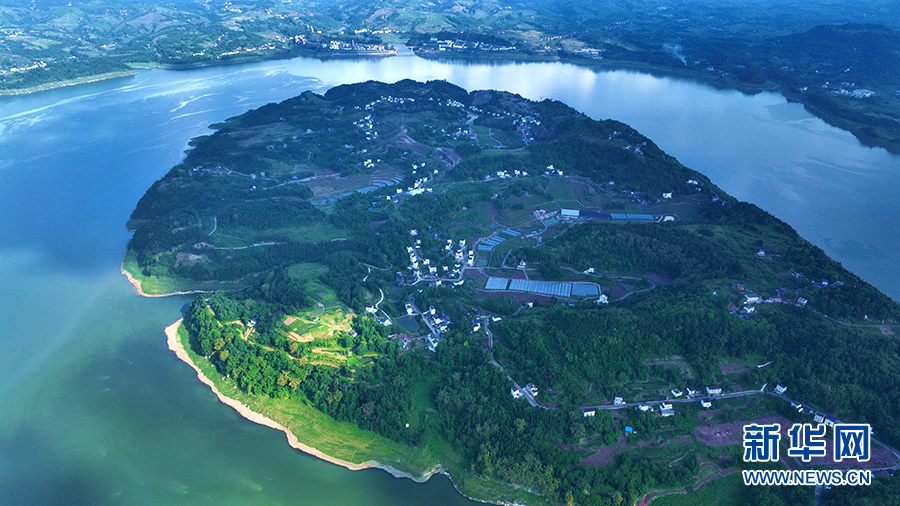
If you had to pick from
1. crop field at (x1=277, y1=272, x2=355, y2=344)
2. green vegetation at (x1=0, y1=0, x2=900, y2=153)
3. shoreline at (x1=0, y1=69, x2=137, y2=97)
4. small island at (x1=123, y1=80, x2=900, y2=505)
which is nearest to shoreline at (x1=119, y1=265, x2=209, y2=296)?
small island at (x1=123, y1=80, x2=900, y2=505)

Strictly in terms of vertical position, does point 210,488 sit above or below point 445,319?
below

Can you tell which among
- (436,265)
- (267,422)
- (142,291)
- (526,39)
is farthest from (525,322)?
Result: (526,39)

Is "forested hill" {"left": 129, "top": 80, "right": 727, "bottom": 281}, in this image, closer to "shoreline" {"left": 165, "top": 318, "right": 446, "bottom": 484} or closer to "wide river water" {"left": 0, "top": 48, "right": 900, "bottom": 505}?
"wide river water" {"left": 0, "top": 48, "right": 900, "bottom": 505}

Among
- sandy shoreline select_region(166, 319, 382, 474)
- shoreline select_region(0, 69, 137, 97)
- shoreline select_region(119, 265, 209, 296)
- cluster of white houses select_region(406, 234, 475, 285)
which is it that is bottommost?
sandy shoreline select_region(166, 319, 382, 474)

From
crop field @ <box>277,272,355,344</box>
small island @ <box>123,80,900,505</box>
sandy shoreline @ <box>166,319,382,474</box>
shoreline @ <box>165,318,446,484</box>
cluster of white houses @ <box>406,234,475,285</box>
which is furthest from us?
cluster of white houses @ <box>406,234,475,285</box>

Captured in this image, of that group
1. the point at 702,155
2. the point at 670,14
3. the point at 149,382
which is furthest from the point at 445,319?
the point at 670,14

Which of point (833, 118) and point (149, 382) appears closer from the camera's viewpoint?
point (149, 382)

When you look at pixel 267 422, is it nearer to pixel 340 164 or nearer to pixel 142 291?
pixel 142 291

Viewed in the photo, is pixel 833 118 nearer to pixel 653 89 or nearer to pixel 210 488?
pixel 653 89
